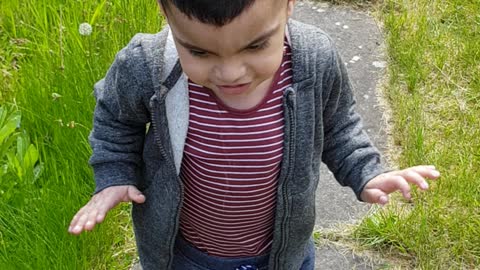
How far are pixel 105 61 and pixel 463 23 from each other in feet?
5.55

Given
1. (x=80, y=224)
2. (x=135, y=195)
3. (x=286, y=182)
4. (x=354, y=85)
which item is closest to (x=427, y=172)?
(x=286, y=182)

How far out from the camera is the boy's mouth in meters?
1.53

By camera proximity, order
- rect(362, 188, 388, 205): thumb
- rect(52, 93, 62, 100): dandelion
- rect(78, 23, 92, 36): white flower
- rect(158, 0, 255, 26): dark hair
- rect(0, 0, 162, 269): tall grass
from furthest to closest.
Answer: rect(78, 23, 92, 36): white flower → rect(52, 93, 62, 100): dandelion → rect(0, 0, 162, 269): tall grass → rect(362, 188, 388, 205): thumb → rect(158, 0, 255, 26): dark hair

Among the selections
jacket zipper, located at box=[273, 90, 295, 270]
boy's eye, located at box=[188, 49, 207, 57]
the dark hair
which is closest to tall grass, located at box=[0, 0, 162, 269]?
jacket zipper, located at box=[273, 90, 295, 270]

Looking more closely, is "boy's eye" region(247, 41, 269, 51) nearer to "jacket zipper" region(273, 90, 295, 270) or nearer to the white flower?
"jacket zipper" region(273, 90, 295, 270)

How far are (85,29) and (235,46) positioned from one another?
154cm

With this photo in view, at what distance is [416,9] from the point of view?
3.74 m

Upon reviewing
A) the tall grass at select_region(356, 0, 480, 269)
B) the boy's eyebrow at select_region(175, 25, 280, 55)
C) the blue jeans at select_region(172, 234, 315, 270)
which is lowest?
the tall grass at select_region(356, 0, 480, 269)

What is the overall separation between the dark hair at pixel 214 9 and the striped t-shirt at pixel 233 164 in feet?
Answer: 1.00

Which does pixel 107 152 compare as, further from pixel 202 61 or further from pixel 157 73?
pixel 202 61

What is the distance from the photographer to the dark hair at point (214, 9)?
1369 millimetres

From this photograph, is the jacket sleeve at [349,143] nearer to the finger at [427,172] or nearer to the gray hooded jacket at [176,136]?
the gray hooded jacket at [176,136]

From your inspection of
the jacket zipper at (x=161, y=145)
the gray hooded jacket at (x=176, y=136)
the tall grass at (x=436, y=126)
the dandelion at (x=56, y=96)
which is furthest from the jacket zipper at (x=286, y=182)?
the dandelion at (x=56, y=96)

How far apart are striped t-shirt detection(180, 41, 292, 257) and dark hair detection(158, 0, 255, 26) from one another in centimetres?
30
